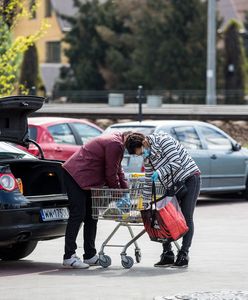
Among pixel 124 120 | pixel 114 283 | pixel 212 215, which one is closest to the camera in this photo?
pixel 114 283

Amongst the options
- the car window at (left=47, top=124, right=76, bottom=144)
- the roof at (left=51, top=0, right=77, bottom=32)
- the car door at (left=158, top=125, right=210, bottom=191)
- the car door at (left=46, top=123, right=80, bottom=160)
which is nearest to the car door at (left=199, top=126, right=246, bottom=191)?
the car door at (left=158, top=125, right=210, bottom=191)

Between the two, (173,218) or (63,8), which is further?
(63,8)

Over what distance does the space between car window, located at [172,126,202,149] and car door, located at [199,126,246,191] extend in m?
0.19

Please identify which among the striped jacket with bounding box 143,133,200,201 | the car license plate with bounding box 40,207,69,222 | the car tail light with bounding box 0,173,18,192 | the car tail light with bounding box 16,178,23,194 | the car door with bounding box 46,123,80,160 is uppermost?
the striped jacket with bounding box 143,133,200,201

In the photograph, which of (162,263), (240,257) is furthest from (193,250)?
(162,263)

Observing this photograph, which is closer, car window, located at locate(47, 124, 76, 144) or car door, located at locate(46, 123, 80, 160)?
car door, located at locate(46, 123, 80, 160)

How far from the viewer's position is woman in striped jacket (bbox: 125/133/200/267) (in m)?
10.9

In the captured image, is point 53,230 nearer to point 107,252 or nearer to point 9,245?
point 9,245

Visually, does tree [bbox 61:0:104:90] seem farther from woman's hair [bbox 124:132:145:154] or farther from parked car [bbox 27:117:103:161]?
woman's hair [bbox 124:132:145:154]

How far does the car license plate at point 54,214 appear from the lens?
1126cm

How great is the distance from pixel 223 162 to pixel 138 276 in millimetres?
9050

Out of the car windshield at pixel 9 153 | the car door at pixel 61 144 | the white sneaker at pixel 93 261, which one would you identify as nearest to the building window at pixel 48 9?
the car door at pixel 61 144

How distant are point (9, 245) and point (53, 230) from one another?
59 cm

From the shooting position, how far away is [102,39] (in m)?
67.2
